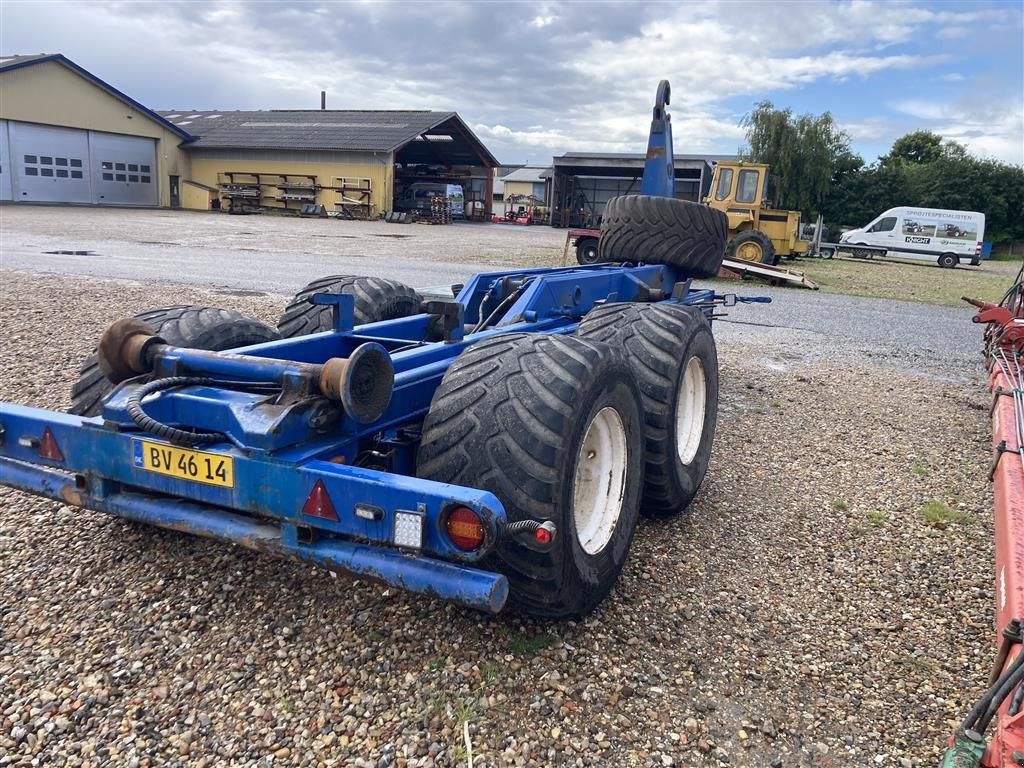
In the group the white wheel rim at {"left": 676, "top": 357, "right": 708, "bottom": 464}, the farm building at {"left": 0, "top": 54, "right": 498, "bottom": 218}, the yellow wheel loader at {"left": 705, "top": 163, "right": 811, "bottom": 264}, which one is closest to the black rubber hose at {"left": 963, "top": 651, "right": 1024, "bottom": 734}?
the white wheel rim at {"left": 676, "top": 357, "right": 708, "bottom": 464}

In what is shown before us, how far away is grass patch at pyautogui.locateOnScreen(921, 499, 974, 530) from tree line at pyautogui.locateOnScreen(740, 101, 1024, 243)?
3898cm

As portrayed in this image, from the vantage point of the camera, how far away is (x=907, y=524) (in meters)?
4.33

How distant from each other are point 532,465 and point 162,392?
4.32ft

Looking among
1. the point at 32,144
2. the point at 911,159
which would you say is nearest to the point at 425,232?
the point at 32,144

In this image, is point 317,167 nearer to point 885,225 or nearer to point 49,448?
point 885,225

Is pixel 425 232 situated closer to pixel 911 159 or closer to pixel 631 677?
pixel 631 677

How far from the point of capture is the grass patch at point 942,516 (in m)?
4.34

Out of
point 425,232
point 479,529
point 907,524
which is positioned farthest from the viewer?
point 425,232

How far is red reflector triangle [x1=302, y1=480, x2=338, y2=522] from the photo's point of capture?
2402mm

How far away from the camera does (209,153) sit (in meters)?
42.6

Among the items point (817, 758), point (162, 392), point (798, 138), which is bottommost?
point (817, 758)

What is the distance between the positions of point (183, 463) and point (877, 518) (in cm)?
365

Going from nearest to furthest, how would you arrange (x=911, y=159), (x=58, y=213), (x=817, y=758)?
(x=817, y=758)
(x=58, y=213)
(x=911, y=159)

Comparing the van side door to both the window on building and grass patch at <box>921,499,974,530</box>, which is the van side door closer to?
the window on building
